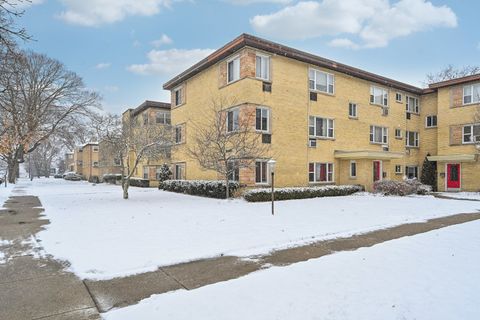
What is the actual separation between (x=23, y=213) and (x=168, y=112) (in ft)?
67.7

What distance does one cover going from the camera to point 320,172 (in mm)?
21531

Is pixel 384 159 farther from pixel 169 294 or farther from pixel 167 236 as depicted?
pixel 169 294

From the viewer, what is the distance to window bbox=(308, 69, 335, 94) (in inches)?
830

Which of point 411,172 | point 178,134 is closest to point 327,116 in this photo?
point 178,134

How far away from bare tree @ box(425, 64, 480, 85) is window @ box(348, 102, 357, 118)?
1050 inches

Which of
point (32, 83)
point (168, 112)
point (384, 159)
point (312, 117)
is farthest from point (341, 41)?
point (32, 83)

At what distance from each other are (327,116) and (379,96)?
671 centimetres

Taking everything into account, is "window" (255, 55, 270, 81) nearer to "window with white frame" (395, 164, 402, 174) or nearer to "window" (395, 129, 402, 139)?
"window" (395, 129, 402, 139)

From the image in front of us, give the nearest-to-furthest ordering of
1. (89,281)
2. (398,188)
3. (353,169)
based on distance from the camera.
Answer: (89,281), (398,188), (353,169)

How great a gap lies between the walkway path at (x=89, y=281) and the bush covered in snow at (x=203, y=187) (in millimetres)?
10104

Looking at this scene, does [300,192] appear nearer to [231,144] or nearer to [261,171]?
[261,171]

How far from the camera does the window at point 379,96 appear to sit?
2504 cm

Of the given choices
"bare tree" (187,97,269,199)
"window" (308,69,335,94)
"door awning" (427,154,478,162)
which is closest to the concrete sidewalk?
"bare tree" (187,97,269,199)

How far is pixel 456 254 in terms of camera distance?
688cm
